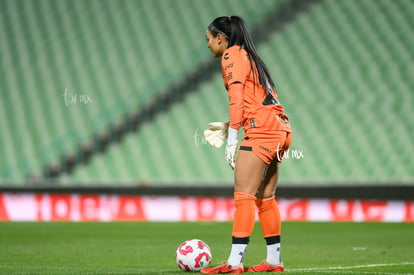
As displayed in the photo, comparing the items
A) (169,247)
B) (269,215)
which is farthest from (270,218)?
(169,247)

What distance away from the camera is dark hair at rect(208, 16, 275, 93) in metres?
5.55

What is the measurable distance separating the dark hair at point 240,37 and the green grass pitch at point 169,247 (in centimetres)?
138

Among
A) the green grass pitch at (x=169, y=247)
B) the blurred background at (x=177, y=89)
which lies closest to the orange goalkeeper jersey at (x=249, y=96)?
the green grass pitch at (x=169, y=247)

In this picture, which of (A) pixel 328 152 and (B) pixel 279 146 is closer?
(B) pixel 279 146

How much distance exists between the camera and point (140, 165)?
50.8 feet


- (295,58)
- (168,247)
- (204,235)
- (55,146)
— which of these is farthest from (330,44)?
(168,247)

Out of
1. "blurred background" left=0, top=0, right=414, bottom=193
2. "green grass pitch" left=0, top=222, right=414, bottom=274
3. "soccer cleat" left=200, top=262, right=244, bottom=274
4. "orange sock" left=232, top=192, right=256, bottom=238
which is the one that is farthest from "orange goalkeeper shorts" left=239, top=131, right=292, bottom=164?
"blurred background" left=0, top=0, right=414, bottom=193

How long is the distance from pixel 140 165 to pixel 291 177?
291 cm

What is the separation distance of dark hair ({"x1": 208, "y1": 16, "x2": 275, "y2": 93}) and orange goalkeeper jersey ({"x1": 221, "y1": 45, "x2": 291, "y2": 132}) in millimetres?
36

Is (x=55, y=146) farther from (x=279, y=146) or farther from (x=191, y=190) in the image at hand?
(x=279, y=146)

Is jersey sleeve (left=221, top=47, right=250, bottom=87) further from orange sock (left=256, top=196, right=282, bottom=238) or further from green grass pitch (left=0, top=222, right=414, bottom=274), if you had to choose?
green grass pitch (left=0, top=222, right=414, bottom=274)

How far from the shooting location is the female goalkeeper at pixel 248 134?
544 cm

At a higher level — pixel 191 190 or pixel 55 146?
pixel 55 146

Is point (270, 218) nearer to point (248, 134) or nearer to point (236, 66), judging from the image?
point (248, 134)
